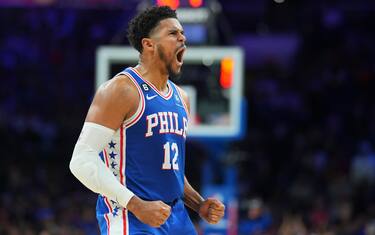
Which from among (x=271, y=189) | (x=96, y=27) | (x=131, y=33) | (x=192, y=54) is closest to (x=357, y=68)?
(x=271, y=189)

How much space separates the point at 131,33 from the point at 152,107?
0.49 meters

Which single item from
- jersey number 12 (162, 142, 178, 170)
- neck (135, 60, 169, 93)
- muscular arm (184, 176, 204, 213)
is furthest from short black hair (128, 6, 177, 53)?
muscular arm (184, 176, 204, 213)

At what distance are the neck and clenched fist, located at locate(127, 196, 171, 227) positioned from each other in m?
0.70

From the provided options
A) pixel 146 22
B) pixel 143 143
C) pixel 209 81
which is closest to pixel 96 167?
pixel 143 143

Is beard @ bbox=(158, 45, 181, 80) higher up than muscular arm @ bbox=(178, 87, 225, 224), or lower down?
higher up

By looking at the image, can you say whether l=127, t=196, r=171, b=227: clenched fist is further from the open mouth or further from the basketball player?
the open mouth

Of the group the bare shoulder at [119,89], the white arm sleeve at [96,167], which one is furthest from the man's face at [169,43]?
the white arm sleeve at [96,167]

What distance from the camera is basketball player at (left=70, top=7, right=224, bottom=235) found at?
4.08 m

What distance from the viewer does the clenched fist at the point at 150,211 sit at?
4023mm

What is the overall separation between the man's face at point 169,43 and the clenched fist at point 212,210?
2.49 feet

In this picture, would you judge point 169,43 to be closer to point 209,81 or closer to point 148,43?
point 148,43

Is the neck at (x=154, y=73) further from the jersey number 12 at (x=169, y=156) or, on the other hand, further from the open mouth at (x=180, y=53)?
the jersey number 12 at (x=169, y=156)

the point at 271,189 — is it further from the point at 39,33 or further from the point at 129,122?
the point at 129,122

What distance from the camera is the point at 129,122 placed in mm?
4234
